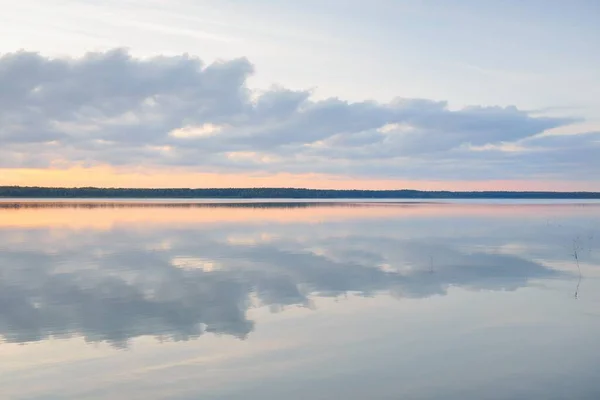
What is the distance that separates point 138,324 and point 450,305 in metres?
7.35

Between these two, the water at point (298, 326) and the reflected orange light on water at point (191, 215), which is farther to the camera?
the reflected orange light on water at point (191, 215)

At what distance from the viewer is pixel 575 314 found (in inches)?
539

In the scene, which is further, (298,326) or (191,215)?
(191,215)

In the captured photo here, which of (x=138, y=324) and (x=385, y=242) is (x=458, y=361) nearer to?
(x=138, y=324)

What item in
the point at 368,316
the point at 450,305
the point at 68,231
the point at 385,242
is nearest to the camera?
the point at 368,316

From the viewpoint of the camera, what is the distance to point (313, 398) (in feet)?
27.6

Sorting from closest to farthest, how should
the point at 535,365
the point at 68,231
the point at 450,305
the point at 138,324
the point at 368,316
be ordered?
the point at 535,365 < the point at 138,324 < the point at 368,316 < the point at 450,305 < the point at 68,231

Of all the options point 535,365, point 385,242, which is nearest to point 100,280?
point 535,365

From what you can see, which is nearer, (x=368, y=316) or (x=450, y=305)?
(x=368, y=316)

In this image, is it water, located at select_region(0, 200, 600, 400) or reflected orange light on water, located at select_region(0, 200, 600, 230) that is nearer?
water, located at select_region(0, 200, 600, 400)

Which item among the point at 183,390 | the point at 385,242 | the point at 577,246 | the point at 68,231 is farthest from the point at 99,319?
the point at 68,231

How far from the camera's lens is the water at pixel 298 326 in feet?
29.4

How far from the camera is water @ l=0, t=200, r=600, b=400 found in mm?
8969

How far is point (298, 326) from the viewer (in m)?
12.5
